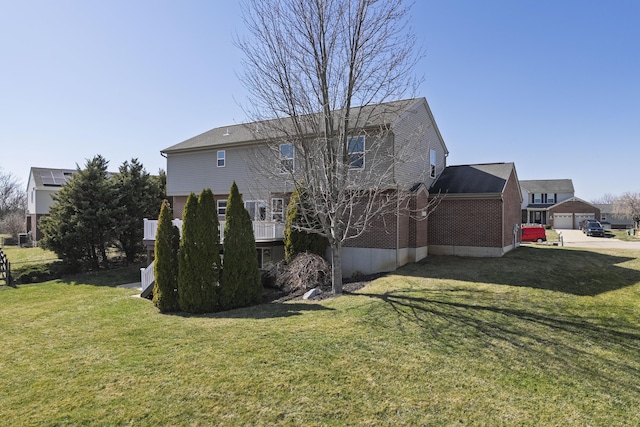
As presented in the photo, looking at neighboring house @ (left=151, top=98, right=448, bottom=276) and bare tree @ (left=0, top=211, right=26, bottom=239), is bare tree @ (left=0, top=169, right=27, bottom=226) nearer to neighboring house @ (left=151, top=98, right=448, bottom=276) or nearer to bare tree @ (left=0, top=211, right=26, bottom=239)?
bare tree @ (left=0, top=211, right=26, bottom=239)

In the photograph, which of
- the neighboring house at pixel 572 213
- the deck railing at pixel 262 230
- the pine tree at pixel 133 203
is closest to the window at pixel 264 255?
the deck railing at pixel 262 230

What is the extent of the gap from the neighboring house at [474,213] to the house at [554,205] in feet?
127

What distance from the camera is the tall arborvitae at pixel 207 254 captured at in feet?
36.1

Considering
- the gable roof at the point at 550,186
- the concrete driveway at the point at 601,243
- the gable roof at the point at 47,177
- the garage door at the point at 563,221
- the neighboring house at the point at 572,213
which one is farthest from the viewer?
the gable roof at the point at 550,186

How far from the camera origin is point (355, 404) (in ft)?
16.7

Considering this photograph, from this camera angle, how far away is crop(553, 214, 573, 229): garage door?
2156 inches

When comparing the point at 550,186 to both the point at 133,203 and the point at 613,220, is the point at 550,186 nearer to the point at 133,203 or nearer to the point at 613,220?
the point at 613,220

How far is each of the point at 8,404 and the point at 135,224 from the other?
17.5 meters

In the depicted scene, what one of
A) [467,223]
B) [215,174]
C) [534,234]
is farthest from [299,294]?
[534,234]

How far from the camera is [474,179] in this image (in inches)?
703

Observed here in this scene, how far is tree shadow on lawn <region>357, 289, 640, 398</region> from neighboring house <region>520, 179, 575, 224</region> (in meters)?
54.4

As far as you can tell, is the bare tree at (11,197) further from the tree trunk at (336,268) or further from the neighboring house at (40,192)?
the tree trunk at (336,268)

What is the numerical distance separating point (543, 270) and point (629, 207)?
4915 centimetres

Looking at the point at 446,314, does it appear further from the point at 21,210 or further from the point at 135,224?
the point at 21,210
